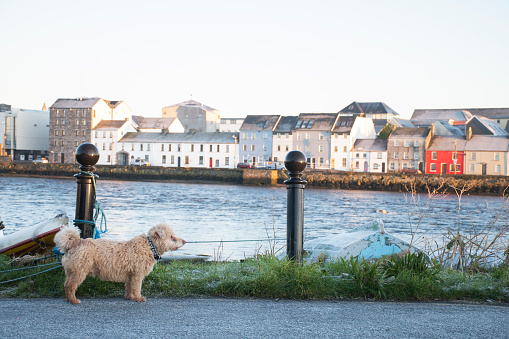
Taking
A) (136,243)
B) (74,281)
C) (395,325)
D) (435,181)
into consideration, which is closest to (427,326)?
(395,325)

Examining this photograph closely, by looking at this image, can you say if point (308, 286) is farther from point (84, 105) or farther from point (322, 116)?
point (84, 105)

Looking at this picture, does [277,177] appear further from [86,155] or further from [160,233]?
[160,233]

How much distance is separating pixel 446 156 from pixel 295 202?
228ft

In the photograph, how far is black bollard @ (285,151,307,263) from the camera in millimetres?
5477

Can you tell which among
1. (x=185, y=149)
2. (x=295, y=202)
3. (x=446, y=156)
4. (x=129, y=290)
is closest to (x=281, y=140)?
(x=185, y=149)

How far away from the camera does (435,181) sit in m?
59.2

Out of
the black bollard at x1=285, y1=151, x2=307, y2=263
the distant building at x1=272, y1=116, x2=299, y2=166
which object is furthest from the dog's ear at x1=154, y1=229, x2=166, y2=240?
the distant building at x1=272, y1=116, x2=299, y2=166

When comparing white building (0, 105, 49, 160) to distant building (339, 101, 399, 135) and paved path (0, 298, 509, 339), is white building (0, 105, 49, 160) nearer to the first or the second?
distant building (339, 101, 399, 135)

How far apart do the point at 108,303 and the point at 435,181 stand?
59163mm

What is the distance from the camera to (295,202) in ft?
18.0

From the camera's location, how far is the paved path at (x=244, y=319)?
373 centimetres

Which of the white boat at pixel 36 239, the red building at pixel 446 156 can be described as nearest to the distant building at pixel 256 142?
the red building at pixel 446 156

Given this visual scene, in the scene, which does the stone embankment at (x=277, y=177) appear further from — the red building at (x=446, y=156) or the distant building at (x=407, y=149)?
the distant building at (x=407, y=149)

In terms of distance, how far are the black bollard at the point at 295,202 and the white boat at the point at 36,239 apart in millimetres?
2627
